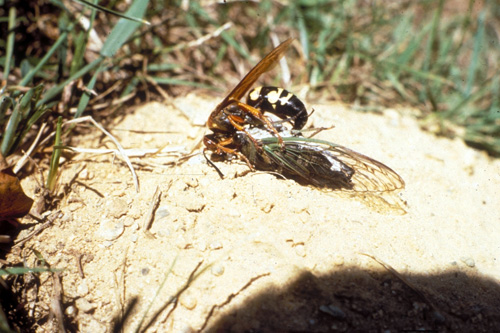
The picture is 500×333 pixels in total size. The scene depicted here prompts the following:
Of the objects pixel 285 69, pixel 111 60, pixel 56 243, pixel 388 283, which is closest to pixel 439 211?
pixel 388 283

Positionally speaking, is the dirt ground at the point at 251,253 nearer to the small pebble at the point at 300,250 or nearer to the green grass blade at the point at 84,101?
the small pebble at the point at 300,250

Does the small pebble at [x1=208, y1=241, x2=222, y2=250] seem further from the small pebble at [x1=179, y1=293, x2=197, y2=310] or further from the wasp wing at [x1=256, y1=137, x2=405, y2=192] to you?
the wasp wing at [x1=256, y1=137, x2=405, y2=192]

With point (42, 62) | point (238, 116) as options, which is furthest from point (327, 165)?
point (42, 62)

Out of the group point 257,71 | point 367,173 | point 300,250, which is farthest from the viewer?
point 257,71

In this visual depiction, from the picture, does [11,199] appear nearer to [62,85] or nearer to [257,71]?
[62,85]

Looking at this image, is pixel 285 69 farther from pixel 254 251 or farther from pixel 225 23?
pixel 254 251

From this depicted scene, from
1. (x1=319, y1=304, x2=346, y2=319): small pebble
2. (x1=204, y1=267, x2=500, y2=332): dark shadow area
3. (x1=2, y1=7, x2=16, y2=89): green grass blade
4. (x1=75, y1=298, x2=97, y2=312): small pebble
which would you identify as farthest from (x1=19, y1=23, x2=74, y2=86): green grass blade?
(x1=319, y1=304, x2=346, y2=319): small pebble

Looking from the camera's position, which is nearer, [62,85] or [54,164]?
[54,164]

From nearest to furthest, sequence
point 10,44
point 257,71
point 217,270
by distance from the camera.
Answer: point 217,270, point 257,71, point 10,44
